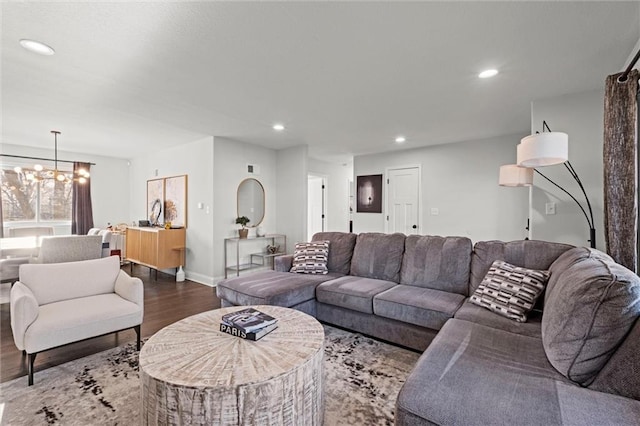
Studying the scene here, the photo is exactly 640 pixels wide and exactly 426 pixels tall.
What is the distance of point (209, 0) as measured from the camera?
162 cm

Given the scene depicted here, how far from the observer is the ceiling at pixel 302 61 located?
69.0 inches

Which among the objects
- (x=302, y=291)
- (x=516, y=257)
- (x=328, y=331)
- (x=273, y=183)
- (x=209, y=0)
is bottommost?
(x=328, y=331)

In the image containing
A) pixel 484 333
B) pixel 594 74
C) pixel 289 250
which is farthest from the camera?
pixel 289 250

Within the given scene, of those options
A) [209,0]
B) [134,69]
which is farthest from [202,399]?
[134,69]

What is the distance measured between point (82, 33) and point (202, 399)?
2406 millimetres

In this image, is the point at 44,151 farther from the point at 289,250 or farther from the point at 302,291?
the point at 302,291

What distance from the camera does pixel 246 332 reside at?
1557mm

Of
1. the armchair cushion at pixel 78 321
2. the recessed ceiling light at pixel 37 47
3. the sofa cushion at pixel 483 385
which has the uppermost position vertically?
the recessed ceiling light at pixel 37 47

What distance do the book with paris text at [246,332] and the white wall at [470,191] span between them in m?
4.43

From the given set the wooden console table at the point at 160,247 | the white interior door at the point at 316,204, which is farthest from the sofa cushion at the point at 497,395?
the white interior door at the point at 316,204

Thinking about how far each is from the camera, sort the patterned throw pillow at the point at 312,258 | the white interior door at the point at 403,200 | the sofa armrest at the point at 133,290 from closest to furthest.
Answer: the sofa armrest at the point at 133,290, the patterned throw pillow at the point at 312,258, the white interior door at the point at 403,200

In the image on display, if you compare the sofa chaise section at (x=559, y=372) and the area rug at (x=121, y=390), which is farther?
the area rug at (x=121, y=390)

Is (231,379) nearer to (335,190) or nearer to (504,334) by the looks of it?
(504,334)

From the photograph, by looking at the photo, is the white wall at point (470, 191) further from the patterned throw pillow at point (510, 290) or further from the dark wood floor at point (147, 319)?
the dark wood floor at point (147, 319)
